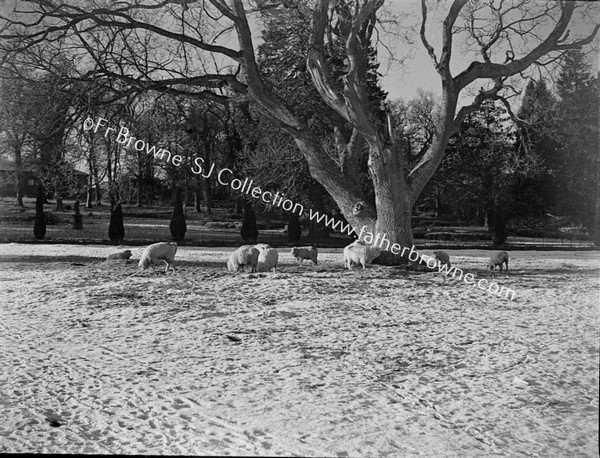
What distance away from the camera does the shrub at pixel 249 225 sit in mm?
3362

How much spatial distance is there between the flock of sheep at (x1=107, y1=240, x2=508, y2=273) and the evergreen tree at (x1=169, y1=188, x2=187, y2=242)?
0.72 ft

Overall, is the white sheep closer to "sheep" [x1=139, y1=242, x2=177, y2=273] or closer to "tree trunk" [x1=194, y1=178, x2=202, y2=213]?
"sheep" [x1=139, y1=242, x2=177, y2=273]

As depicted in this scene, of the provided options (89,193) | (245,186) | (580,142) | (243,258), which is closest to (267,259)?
(243,258)

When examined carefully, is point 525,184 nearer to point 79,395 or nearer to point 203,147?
point 203,147

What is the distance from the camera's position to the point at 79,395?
75.5 inches

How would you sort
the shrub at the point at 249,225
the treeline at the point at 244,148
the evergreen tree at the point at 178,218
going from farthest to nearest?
1. the shrub at the point at 249,225
2. the evergreen tree at the point at 178,218
3. the treeline at the point at 244,148

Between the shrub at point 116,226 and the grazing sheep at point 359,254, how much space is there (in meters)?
1.82

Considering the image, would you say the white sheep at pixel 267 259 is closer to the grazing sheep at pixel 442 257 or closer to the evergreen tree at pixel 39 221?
the grazing sheep at pixel 442 257

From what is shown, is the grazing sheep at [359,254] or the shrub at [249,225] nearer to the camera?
the shrub at [249,225]

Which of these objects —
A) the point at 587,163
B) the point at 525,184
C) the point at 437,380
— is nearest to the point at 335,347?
the point at 437,380

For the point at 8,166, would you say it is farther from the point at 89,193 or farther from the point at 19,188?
the point at 89,193

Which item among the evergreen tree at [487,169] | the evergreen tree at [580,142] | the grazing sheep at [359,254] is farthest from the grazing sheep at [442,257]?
the evergreen tree at [580,142]

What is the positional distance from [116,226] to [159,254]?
57 centimetres

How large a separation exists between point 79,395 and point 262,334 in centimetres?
94
